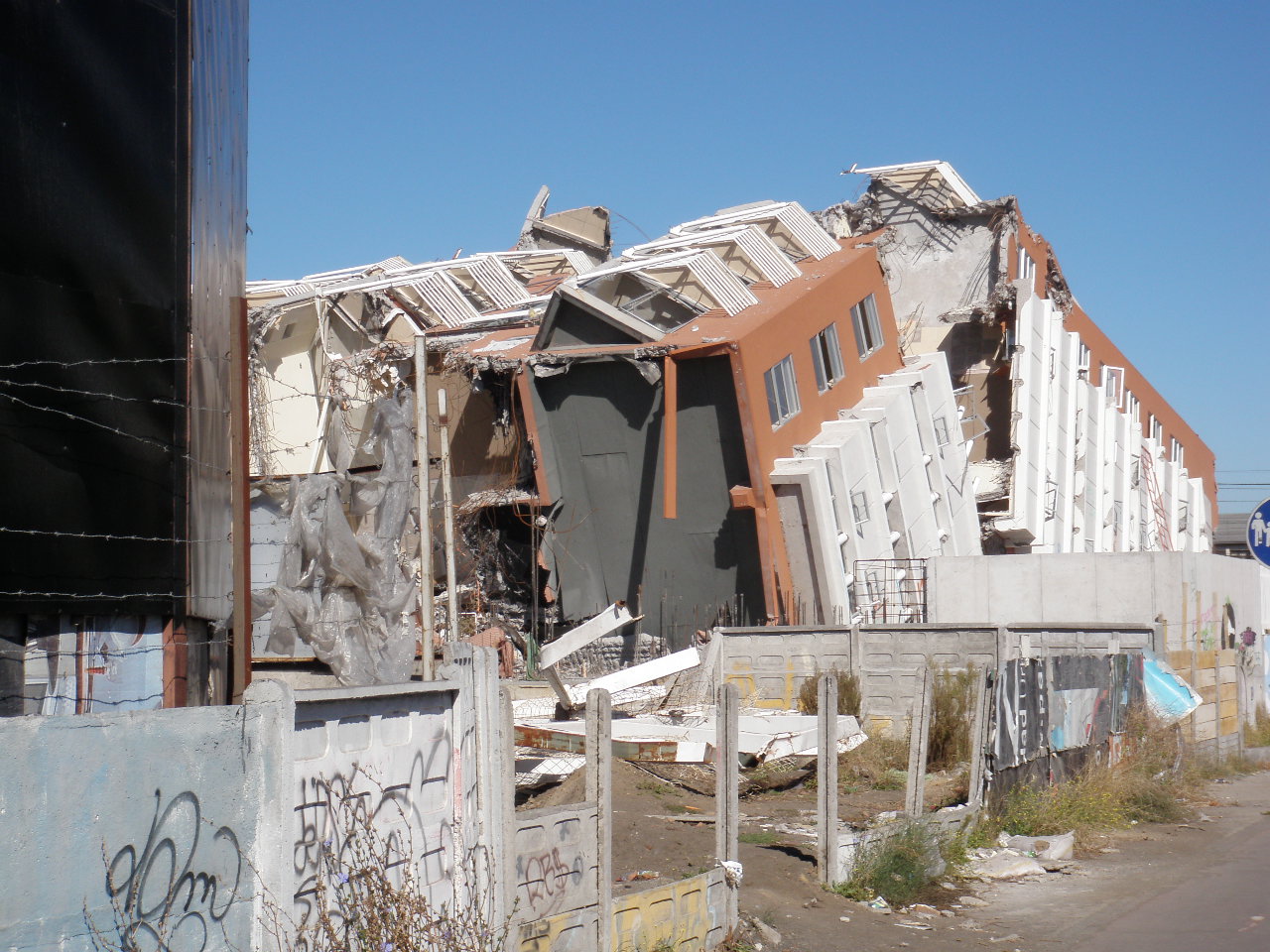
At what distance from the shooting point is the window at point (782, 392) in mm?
19797

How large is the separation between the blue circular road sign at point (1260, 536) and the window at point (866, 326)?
13342mm

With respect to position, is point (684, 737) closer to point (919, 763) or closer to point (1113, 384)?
point (919, 763)

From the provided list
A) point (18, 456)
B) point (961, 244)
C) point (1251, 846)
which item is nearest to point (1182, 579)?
point (1251, 846)

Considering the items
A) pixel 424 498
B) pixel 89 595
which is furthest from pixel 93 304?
pixel 424 498

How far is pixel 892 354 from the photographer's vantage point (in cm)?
2564

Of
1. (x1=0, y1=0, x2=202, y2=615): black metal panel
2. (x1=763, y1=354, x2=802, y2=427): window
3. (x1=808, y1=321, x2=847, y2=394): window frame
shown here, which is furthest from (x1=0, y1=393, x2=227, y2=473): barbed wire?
(x1=808, y1=321, x2=847, y2=394): window frame

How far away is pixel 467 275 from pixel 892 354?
8.94 meters

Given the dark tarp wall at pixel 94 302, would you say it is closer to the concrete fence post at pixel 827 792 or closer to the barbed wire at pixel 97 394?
the barbed wire at pixel 97 394

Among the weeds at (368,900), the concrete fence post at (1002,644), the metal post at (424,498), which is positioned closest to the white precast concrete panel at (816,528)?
the concrete fence post at (1002,644)

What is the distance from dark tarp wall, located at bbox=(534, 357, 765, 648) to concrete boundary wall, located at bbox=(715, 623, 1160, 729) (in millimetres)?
3035

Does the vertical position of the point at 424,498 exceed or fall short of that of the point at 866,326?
it falls short

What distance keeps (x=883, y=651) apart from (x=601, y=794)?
9714 mm

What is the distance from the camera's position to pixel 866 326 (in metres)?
24.5

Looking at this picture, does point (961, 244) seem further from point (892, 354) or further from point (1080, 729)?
point (1080, 729)
